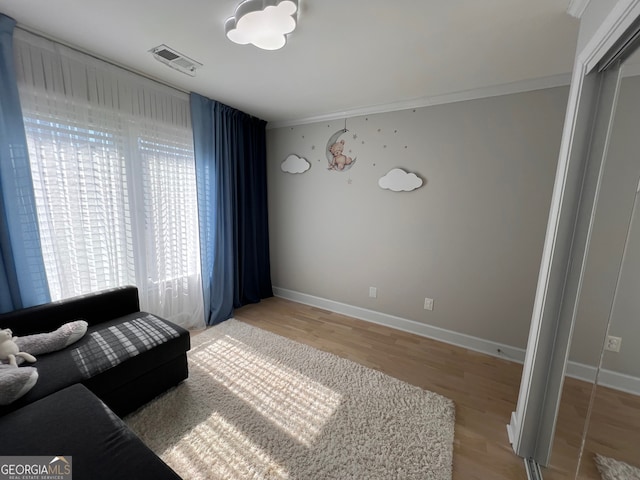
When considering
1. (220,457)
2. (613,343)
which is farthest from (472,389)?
(220,457)

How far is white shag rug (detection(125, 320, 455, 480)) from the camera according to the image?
4.31 ft

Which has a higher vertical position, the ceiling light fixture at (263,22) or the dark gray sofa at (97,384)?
the ceiling light fixture at (263,22)

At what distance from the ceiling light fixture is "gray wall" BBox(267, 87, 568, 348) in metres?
1.49

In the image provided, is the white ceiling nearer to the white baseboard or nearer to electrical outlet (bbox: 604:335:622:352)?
electrical outlet (bbox: 604:335:622:352)

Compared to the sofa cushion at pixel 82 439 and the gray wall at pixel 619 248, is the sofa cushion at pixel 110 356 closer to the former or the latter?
the sofa cushion at pixel 82 439

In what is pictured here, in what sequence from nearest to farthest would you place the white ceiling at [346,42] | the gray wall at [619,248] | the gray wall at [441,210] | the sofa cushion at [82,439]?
the sofa cushion at [82,439] → the gray wall at [619,248] → the white ceiling at [346,42] → the gray wall at [441,210]

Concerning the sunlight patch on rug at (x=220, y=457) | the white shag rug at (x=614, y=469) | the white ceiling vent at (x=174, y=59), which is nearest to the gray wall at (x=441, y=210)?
the white shag rug at (x=614, y=469)

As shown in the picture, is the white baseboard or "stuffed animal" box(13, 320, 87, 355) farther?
"stuffed animal" box(13, 320, 87, 355)

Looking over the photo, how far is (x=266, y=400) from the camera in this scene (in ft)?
5.71

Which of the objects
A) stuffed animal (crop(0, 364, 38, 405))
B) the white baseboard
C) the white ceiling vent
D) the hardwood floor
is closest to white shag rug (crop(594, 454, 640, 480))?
the white baseboard

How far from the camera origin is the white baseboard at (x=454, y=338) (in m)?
1.10

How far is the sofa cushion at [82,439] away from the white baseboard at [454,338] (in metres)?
1.78

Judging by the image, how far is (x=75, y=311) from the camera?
1.77 m

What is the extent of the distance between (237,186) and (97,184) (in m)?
1.34
